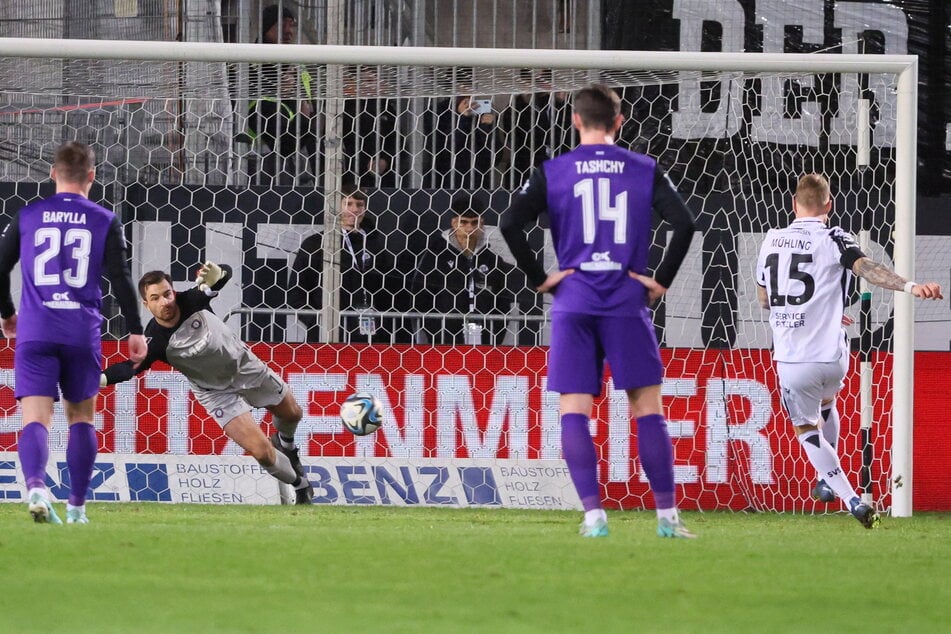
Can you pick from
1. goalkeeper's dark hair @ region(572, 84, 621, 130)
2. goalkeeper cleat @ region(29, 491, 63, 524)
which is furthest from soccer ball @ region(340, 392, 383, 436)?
goalkeeper's dark hair @ region(572, 84, 621, 130)

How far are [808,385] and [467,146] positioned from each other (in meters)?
3.98

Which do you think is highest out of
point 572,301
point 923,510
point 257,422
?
point 572,301

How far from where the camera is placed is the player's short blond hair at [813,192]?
7930 millimetres

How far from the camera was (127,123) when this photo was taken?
36.8 feet

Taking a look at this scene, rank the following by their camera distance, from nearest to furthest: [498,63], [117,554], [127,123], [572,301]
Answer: [117,554] → [572,301] → [498,63] → [127,123]

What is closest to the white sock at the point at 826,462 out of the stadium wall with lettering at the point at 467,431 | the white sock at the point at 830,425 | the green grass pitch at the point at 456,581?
the white sock at the point at 830,425

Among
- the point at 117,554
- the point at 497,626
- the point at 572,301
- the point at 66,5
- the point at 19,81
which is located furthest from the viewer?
the point at 66,5

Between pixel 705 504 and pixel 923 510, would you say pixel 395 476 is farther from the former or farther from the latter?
pixel 923 510

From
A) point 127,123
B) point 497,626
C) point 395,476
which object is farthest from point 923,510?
point 497,626

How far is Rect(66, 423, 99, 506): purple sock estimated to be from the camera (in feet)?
22.3

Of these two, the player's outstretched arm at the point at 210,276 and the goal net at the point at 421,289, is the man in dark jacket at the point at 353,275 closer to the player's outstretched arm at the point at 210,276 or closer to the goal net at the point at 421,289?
the goal net at the point at 421,289

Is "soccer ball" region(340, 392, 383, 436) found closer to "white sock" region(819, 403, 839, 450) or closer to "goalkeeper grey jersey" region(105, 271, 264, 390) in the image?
"goalkeeper grey jersey" region(105, 271, 264, 390)

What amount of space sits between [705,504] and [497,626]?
22.3 feet

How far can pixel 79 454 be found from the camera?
6.80m
